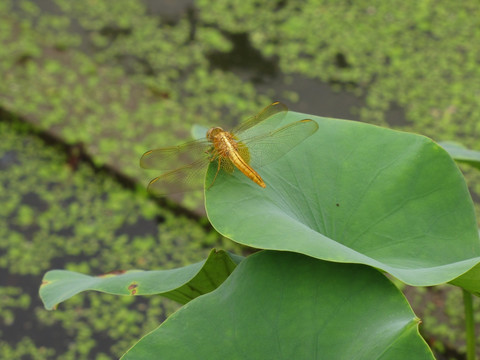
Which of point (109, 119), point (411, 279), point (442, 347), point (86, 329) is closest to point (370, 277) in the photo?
point (411, 279)

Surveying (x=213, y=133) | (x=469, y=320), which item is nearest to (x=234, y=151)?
(x=213, y=133)

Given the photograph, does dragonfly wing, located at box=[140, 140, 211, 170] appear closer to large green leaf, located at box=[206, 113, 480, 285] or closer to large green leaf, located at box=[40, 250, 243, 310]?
large green leaf, located at box=[206, 113, 480, 285]

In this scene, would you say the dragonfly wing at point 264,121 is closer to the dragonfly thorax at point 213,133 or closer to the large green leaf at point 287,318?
the dragonfly thorax at point 213,133

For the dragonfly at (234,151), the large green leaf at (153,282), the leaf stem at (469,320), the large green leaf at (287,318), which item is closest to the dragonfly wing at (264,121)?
the dragonfly at (234,151)

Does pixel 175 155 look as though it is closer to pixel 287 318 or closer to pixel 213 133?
pixel 213 133

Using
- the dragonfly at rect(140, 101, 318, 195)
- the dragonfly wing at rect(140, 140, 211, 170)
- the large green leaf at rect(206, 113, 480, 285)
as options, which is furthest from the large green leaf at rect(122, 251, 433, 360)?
the dragonfly wing at rect(140, 140, 211, 170)

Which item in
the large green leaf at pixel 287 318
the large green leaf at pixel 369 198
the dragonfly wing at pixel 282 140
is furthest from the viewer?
the dragonfly wing at pixel 282 140

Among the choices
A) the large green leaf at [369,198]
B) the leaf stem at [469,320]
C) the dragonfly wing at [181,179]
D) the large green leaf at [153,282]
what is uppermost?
the large green leaf at [369,198]
